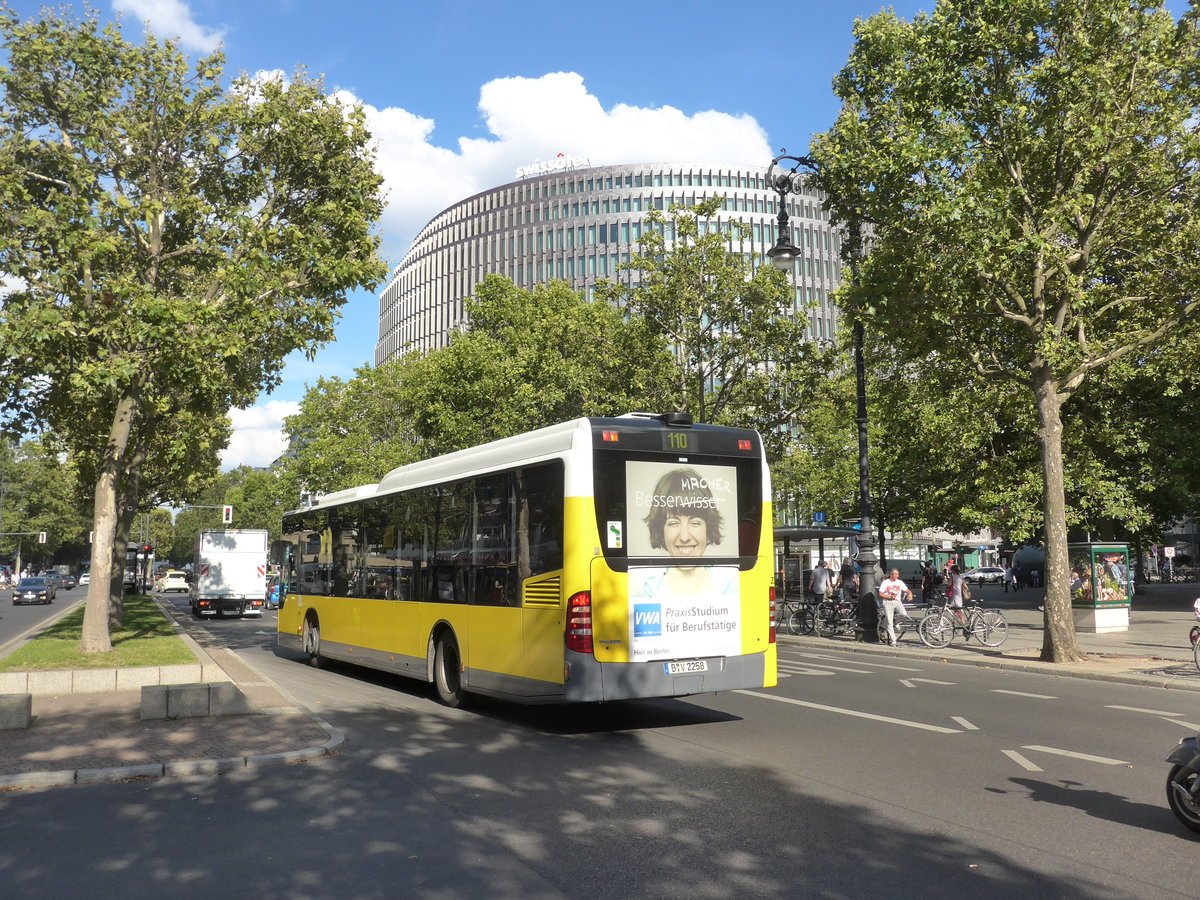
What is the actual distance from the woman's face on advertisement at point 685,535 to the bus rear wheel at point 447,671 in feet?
10.9

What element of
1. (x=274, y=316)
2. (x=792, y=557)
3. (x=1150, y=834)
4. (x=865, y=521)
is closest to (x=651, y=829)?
(x=1150, y=834)

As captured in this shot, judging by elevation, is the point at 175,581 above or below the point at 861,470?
below

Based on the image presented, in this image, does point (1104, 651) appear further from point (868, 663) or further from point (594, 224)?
point (594, 224)

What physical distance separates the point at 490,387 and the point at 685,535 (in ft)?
103

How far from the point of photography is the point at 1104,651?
1853 cm

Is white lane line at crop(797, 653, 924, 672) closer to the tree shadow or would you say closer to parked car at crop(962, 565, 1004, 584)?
the tree shadow

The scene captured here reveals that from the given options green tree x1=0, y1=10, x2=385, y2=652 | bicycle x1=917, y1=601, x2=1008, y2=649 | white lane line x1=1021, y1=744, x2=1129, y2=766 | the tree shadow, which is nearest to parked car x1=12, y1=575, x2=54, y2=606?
green tree x1=0, y1=10, x2=385, y2=652

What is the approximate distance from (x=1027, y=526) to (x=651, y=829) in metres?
28.0

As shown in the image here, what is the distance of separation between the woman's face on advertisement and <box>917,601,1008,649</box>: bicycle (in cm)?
1172

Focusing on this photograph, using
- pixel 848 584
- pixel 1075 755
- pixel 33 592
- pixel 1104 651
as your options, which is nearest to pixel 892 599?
pixel 1104 651

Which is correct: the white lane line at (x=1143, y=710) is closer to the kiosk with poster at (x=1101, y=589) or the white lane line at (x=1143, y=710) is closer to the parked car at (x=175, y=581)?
the kiosk with poster at (x=1101, y=589)

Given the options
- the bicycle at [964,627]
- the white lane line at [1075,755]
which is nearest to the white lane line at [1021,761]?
the white lane line at [1075,755]

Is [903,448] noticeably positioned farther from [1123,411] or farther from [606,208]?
[606,208]

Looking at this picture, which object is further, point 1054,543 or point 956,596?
point 956,596
